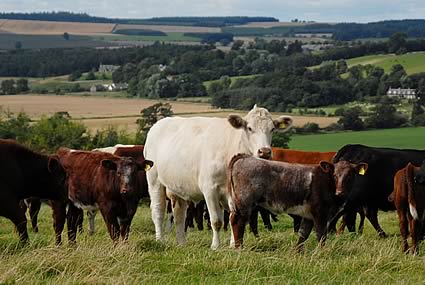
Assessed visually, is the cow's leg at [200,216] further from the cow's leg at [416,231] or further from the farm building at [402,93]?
the farm building at [402,93]

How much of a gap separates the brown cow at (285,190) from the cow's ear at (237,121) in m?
1.04

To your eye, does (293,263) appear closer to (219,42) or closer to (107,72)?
(107,72)

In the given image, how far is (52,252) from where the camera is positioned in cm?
911

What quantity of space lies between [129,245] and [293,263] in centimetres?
205

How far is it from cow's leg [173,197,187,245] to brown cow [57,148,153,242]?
1.44 m

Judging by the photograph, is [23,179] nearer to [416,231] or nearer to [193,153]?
[193,153]

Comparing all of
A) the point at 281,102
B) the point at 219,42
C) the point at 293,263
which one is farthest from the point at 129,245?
the point at 219,42

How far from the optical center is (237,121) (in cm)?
1218

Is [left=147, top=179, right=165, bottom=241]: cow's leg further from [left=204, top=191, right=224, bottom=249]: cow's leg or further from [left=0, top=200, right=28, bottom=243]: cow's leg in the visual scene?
[left=0, top=200, right=28, bottom=243]: cow's leg

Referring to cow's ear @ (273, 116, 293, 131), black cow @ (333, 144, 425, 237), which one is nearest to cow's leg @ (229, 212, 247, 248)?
cow's ear @ (273, 116, 293, 131)

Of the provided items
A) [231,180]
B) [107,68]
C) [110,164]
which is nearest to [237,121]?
[231,180]

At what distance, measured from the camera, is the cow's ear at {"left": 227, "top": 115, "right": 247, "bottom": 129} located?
12.2 meters

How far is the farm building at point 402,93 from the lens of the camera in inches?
3417

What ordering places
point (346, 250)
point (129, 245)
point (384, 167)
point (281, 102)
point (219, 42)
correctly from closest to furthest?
point (129, 245), point (346, 250), point (384, 167), point (281, 102), point (219, 42)
